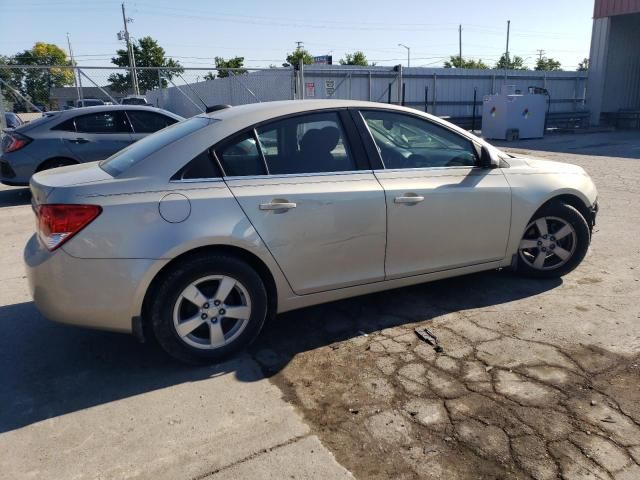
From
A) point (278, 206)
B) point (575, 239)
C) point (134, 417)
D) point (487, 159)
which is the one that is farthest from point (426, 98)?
point (134, 417)

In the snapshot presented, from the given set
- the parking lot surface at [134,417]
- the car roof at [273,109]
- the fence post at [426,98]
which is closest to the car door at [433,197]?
the car roof at [273,109]

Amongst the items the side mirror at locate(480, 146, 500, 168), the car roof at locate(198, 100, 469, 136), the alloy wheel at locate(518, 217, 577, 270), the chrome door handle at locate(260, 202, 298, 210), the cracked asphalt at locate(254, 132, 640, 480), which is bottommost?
the cracked asphalt at locate(254, 132, 640, 480)

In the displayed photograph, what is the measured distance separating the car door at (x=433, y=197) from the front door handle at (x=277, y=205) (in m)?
0.73

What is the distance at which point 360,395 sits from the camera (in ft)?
9.75

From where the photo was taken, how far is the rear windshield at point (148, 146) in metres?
3.33

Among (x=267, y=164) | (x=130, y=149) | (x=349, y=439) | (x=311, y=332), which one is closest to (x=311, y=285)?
(x=311, y=332)

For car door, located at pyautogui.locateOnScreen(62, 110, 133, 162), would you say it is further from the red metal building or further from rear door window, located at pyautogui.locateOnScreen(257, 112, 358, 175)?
the red metal building

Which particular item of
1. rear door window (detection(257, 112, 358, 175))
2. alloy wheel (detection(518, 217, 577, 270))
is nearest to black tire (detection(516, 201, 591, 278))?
alloy wheel (detection(518, 217, 577, 270))

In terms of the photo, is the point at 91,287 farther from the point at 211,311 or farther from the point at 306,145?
the point at 306,145

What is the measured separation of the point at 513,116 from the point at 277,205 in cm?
1811

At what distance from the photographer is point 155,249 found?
299 cm

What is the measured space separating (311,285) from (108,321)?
131cm

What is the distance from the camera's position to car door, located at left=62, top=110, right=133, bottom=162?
8227 millimetres

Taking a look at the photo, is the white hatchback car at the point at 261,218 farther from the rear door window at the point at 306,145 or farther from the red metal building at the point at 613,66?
the red metal building at the point at 613,66
